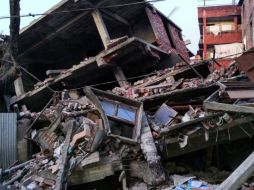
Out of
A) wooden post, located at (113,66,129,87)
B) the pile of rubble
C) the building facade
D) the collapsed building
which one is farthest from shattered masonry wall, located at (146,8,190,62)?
the building facade

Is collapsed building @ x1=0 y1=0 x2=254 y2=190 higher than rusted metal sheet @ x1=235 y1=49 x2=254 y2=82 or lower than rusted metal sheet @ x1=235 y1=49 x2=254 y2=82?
lower

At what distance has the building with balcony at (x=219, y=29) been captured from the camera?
1380 inches

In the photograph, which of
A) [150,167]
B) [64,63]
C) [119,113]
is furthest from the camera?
[64,63]

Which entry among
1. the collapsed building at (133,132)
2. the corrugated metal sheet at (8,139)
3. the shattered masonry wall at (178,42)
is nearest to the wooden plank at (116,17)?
the collapsed building at (133,132)

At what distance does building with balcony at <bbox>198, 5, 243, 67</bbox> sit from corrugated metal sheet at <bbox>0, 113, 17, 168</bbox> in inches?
985

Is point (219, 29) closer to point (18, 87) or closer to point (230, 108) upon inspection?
point (18, 87)

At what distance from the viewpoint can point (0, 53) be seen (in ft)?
48.6

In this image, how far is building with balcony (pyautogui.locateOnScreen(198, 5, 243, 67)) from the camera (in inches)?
1380

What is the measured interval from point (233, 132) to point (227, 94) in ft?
2.76

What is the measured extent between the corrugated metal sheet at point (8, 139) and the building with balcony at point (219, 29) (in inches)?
985

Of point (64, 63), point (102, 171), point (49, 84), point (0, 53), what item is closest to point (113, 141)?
point (102, 171)

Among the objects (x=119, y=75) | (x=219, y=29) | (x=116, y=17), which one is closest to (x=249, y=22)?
(x=219, y=29)

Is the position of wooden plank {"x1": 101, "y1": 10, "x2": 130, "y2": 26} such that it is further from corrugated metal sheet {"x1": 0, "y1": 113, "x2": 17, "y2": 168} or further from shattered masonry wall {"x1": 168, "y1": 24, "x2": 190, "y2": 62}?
corrugated metal sheet {"x1": 0, "y1": 113, "x2": 17, "y2": 168}

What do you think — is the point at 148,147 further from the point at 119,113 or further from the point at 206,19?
the point at 206,19
